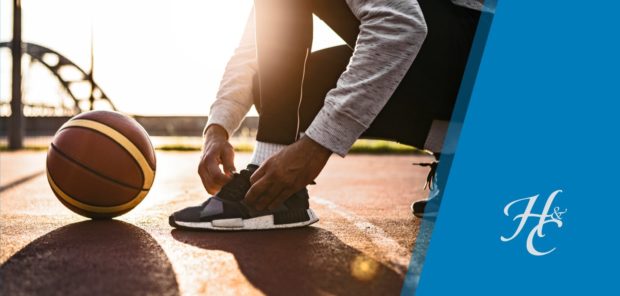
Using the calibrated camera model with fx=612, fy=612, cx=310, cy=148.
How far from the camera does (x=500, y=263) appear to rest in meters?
1.98

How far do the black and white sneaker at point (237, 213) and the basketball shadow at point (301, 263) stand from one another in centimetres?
3

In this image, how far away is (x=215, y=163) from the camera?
2.42 metres

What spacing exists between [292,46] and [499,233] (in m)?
1.01

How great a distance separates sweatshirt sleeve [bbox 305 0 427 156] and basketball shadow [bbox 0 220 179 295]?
65cm

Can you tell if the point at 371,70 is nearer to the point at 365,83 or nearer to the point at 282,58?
the point at 365,83

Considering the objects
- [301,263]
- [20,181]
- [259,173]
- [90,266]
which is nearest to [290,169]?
[259,173]

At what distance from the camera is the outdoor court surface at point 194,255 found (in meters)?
1.64

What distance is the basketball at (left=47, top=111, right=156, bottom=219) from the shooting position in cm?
260

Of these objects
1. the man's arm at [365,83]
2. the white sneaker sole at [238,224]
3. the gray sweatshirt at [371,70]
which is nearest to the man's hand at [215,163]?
the white sneaker sole at [238,224]

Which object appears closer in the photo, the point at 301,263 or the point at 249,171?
the point at 301,263

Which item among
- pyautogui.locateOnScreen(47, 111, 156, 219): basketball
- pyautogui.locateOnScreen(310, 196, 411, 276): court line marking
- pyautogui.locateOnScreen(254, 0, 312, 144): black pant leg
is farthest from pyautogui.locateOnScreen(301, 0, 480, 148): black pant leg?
pyautogui.locateOnScreen(47, 111, 156, 219): basketball

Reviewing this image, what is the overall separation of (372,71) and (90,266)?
3.42 feet

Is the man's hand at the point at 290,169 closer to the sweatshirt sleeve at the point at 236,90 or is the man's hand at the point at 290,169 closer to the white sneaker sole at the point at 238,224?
the white sneaker sole at the point at 238,224

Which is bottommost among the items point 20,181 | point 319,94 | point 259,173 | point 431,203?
point 20,181
